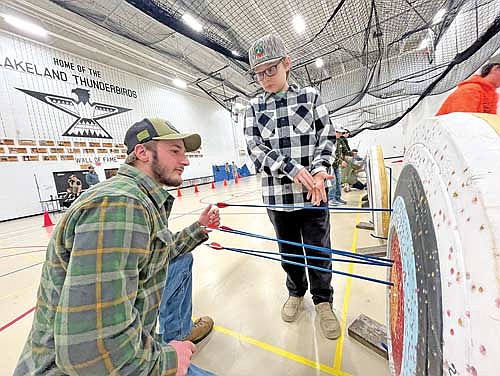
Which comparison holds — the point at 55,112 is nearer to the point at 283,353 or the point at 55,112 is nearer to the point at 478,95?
the point at 283,353

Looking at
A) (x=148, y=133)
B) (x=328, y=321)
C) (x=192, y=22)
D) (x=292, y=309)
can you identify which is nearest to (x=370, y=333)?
(x=328, y=321)

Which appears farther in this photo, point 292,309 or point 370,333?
point 292,309

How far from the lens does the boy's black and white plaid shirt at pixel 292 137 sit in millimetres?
1256

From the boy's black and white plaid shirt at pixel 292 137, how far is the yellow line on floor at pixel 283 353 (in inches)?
29.7

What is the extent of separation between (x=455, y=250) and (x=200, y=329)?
1.39 m

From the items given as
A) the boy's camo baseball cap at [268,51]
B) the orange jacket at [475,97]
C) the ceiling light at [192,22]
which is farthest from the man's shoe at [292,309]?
the ceiling light at [192,22]

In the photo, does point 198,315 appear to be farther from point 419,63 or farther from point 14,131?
point 14,131

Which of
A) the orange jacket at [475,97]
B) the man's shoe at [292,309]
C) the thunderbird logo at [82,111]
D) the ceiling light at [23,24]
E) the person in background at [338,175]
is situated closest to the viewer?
the man's shoe at [292,309]

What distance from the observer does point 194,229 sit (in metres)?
1.18

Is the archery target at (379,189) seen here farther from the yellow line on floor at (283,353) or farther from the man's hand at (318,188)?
the yellow line on floor at (283,353)

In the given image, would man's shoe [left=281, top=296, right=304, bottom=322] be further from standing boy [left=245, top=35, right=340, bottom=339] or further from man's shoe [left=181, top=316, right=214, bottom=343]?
man's shoe [left=181, top=316, right=214, bottom=343]

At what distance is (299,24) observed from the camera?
16.2ft

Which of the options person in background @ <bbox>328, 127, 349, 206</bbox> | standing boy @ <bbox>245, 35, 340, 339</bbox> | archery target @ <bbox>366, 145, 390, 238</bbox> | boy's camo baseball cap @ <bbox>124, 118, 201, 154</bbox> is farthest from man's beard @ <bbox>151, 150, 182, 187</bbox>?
person in background @ <bbox>328, 127, 349, 206</bbox>

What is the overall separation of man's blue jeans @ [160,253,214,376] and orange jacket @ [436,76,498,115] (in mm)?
2088
